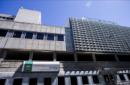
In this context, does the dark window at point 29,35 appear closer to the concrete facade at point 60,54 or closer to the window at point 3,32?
the concrete facade at point 60,54

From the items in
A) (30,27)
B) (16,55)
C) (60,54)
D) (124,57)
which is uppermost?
(30,27)

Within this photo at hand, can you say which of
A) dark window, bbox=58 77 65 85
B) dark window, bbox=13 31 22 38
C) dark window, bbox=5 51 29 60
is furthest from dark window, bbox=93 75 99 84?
dark window, bbox=13 31 22 38

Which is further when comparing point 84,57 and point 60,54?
point 84,57

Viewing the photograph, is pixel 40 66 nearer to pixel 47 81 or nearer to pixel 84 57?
pixel 47 81

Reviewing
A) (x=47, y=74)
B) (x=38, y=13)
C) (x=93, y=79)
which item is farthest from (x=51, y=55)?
(x=38, y=13)

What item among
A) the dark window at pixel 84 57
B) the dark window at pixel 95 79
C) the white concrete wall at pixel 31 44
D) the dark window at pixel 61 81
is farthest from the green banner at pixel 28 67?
the dark window at pixel 95 79

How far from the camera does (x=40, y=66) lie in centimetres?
1369

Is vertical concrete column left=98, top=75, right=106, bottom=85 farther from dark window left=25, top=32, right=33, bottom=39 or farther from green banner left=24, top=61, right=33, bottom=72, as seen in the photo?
dark window left=25, top=32, right=33, bottom=39

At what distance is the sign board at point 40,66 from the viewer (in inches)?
514

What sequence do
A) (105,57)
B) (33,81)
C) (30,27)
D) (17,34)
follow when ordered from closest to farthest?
(33,81) → (17,34) → (30,27) → (105,57)

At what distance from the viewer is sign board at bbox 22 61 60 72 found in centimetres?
1306

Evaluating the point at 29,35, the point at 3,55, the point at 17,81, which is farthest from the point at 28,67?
the point at 29,35

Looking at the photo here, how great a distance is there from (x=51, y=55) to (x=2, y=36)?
25.6ft

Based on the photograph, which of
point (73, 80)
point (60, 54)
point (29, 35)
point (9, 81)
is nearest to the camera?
point (9, 81)
